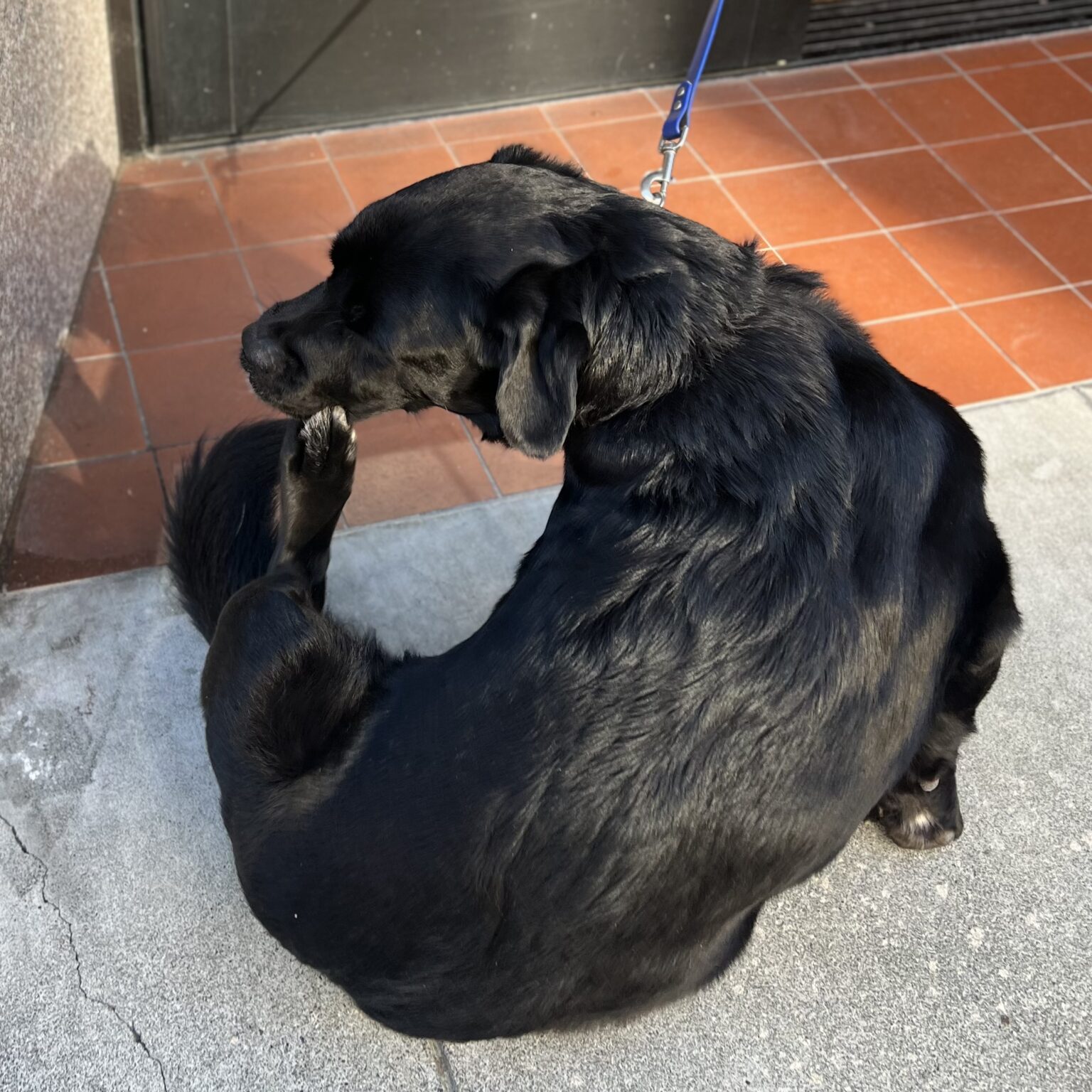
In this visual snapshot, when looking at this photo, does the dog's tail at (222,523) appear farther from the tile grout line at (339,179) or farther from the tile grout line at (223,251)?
the tile grout line at (339,179)

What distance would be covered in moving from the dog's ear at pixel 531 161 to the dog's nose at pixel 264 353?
1.68 feet

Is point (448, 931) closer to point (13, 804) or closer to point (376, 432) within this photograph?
point (13, 804)

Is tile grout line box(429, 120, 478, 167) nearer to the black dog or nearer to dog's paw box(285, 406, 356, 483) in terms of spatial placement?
dog's paw box(285, 406, 356, 483)

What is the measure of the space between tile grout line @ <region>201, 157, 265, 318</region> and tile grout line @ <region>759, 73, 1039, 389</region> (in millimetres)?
2098

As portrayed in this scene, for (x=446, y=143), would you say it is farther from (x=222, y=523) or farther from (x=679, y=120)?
(x=222, y=523)

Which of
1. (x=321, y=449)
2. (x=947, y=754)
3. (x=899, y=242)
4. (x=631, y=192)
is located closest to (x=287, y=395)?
(x=321, y=449)

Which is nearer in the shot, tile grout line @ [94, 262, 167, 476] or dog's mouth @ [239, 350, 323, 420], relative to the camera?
dog's mouth @ [239, 350, 323, 420]

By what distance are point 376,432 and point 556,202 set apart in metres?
1.51

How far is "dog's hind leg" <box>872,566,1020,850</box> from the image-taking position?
7.15ft

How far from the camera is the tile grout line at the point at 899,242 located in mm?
3730

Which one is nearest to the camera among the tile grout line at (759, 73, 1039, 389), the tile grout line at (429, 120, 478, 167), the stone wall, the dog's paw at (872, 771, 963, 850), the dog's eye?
the dog's eye

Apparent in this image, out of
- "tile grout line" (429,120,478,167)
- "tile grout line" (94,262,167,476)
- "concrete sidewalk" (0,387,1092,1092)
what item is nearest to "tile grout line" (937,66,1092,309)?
"concrete sidewalk" (0,387,1092,1092)

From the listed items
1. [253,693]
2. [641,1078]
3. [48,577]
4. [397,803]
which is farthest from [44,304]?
[641,1078]

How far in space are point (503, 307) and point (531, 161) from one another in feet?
1.34
